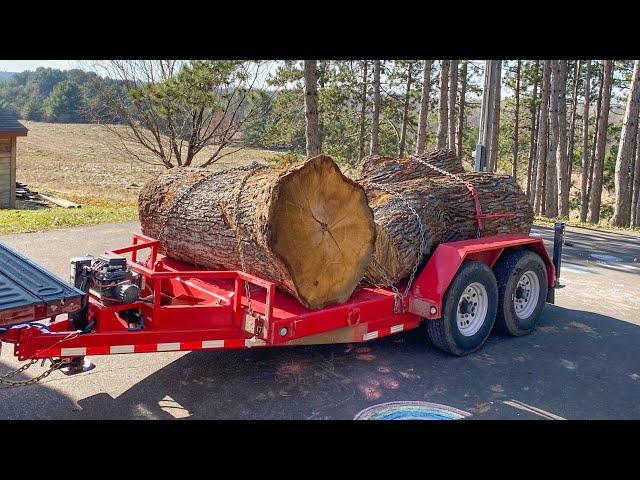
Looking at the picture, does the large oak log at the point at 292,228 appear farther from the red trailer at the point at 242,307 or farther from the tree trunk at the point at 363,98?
the tree trunk at the point at 363,98

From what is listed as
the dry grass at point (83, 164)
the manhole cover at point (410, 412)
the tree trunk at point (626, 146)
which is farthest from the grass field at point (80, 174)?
the manhole cover at point (410, 412)

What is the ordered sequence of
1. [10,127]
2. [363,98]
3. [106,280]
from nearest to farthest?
[106,280] < [10,127] < [363,98]

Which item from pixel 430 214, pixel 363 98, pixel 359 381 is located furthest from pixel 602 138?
pixel 359 381

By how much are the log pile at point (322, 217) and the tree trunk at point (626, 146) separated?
12647 mm

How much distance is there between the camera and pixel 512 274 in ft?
21.7

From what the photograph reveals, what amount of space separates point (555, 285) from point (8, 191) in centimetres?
1767

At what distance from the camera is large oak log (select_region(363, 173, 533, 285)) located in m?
5.90

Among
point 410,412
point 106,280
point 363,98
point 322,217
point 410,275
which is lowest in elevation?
point 410,412

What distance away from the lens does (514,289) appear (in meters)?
6.68

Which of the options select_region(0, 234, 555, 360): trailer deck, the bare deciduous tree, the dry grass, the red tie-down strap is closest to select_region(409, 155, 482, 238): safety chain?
the red tie-down strap

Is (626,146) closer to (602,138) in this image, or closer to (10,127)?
(602,138)

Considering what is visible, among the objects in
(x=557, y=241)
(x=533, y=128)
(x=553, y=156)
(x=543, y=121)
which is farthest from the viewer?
(x=533, y=128)

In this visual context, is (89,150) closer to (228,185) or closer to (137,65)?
(137,65)

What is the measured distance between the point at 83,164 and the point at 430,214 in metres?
42.6
